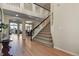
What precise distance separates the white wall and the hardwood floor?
0.15 metres

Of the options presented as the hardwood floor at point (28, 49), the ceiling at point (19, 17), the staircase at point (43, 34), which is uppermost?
the ceiling at point (19, 17)

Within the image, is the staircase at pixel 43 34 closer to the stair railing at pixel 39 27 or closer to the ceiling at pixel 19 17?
the stair railing at pixel 39 27

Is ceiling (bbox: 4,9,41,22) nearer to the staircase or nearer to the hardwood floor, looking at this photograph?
the staircase

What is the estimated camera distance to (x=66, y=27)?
2725mm

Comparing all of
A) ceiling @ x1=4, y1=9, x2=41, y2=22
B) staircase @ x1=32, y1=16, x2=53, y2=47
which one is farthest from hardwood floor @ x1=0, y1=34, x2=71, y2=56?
ceiling @ x1=4, y1=9, x2=41, y2=22

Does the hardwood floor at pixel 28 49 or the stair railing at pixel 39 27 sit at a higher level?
the stair railing at pixel 39 27

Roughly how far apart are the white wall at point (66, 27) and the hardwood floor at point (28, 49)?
15 centimetres

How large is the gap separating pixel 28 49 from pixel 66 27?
0.76 metres

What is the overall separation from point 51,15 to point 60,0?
30 centimetres

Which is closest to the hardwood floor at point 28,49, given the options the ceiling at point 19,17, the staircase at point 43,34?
the staircase at point 43,34

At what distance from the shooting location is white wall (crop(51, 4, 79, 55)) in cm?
264

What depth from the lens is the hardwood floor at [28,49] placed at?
266cm

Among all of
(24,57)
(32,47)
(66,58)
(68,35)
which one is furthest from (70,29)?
(24,57)

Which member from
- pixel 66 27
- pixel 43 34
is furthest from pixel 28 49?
pixel 66 27
